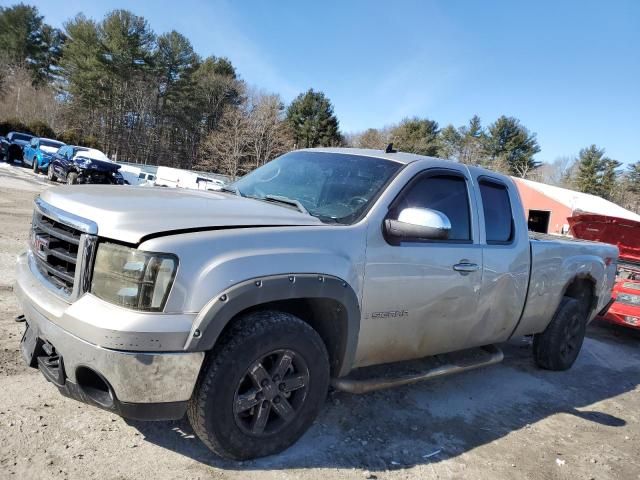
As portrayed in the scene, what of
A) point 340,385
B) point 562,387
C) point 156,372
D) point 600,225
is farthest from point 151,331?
point 600,225

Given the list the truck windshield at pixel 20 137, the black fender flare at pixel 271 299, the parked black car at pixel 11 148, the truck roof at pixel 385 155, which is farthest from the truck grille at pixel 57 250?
the truck windshield at pixel 20 137

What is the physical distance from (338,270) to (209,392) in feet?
3.25

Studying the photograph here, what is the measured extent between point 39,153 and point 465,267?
24706mm

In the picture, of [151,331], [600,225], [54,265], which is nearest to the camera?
[151,331]

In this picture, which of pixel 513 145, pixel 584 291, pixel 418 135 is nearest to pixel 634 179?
pixel 513 145

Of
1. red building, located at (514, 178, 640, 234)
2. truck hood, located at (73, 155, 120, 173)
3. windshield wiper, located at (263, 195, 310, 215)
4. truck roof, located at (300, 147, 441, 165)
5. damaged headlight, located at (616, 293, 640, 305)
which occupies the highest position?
red building, located at (514, 178, 640, 234)

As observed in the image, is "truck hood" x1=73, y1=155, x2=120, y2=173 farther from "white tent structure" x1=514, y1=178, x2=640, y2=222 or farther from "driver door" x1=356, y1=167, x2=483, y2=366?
"white tent structure" x1=514, y1=178, x2=640, y2=222

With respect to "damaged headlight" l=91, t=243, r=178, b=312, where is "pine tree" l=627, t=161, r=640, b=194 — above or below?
above

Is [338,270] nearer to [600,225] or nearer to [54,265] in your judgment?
[54,265]

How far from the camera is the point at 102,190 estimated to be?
123 inches

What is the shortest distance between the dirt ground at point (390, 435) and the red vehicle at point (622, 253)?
2341 millimetres

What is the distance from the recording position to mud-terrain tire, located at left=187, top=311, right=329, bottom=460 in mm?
2584

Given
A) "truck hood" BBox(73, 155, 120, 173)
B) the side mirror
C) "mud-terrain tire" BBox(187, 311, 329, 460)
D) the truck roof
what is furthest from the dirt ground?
"truck hood" BBox(73, 155, 120, 173)

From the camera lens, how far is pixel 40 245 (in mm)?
3002
